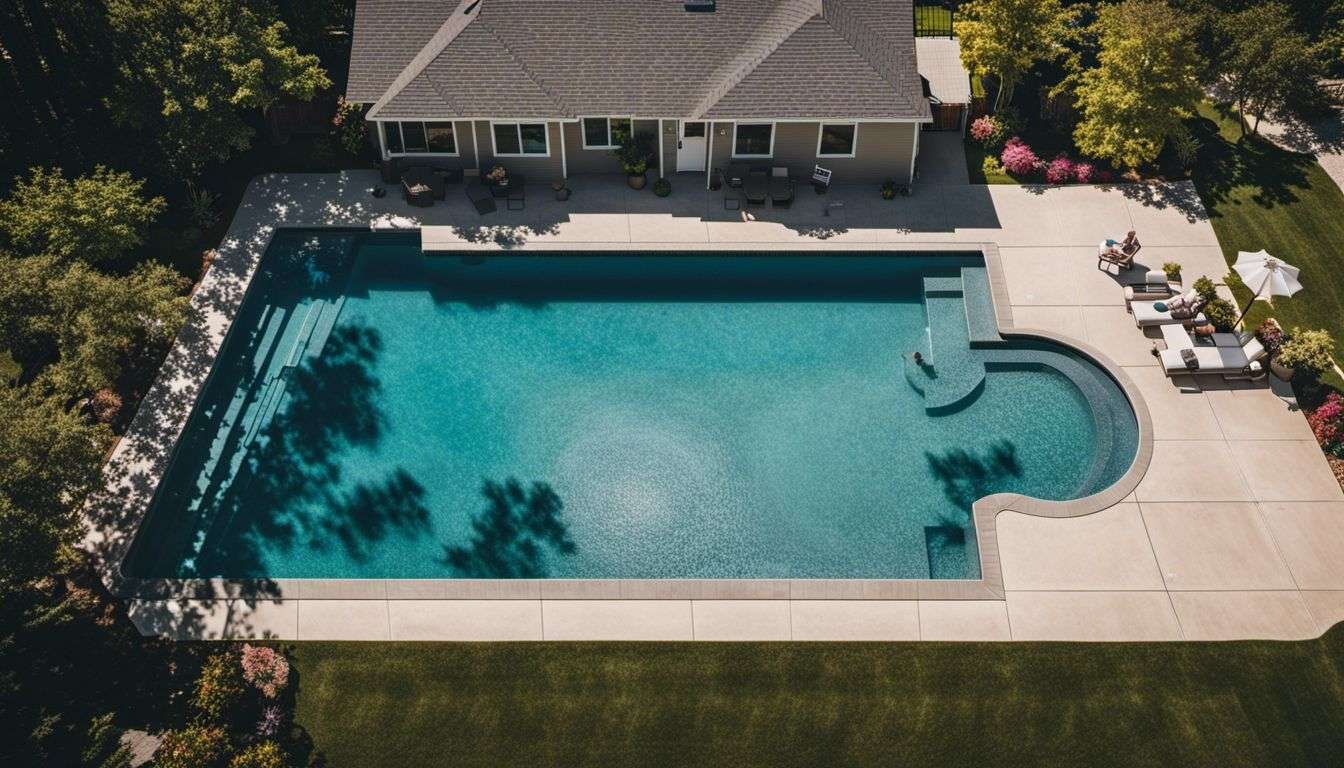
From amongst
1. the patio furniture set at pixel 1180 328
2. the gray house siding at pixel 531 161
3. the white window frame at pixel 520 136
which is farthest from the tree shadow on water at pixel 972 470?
the white window frame at pixel 520 136

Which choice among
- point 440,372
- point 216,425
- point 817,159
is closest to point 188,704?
point 216,425

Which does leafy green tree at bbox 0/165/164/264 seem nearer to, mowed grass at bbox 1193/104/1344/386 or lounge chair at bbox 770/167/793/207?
lounge chair at bbox 770/167/793/207

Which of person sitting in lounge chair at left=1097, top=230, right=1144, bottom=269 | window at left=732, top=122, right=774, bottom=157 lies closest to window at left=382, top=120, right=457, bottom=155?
window at left=732, top=122, right=774, bottom=157

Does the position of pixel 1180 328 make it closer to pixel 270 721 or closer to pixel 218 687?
pixel 270 721

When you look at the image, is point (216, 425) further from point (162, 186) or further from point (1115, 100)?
point (1115, 100)

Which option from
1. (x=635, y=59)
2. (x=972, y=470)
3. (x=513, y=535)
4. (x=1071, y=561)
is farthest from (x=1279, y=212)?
(x=513, y=535)
